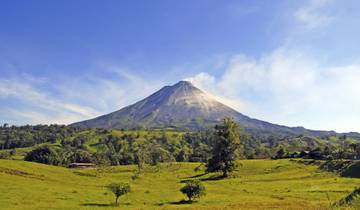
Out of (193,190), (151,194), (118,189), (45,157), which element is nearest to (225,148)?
(151,194)

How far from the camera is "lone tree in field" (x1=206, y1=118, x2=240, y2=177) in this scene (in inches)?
3888

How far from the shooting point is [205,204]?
51.2 metres

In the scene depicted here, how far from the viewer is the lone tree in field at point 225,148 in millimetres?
98750

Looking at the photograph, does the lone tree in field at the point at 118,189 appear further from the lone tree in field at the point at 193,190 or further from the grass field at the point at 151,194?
the lone tree in field at the point at 193,190

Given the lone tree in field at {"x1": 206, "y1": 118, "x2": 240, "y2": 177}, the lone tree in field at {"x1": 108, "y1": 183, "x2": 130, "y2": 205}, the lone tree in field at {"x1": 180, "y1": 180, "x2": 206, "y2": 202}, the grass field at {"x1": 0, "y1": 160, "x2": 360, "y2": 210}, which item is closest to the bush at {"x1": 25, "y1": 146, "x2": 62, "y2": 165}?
the grass field at {"x1": 0, "y1": 160, "x2": 360, "y2": 210}

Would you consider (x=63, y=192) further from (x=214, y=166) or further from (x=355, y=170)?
(x=355, y=170)

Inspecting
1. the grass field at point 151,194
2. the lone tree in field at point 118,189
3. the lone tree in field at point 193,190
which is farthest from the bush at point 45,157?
the lone tree in field at point 193,190

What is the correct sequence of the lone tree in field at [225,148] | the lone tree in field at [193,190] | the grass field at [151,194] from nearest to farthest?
the grass field at [151,194]
the lone tree in field at [193,190]
the lone tree in field at [225,148]

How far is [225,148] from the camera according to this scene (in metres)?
102

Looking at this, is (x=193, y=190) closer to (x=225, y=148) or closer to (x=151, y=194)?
(x=151, y=194)

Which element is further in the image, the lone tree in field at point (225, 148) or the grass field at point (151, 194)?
the lone tree in field at point (225, 148)

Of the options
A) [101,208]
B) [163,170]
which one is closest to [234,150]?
[163,170]

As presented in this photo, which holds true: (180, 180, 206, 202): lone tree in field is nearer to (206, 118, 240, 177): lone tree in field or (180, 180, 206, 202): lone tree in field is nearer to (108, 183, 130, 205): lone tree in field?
(108, 183, 130, 205): lone tree in field

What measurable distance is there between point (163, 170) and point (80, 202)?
6582cm
